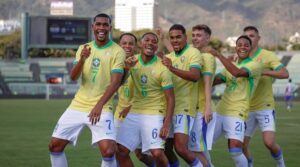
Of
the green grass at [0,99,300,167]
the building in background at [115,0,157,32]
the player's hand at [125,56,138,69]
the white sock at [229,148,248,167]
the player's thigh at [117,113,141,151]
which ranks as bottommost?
the green grass at [0,99,300,167]

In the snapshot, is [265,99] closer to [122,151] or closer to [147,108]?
[147,108]

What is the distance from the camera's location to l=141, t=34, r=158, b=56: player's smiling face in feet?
31.4

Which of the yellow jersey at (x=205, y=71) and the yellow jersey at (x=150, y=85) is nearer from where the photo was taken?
the yellow jersey at (x=150, y=85)

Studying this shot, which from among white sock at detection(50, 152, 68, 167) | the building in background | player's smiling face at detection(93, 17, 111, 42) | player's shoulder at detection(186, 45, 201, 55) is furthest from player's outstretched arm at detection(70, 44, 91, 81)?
the building in background

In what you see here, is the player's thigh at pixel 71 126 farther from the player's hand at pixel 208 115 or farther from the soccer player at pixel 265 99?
the soccer player at pixel 265 99

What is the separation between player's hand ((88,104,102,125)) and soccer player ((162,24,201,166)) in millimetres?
1337

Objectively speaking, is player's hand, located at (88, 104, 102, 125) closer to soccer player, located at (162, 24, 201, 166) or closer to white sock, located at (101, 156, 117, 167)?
white sock, located at (101, 156, 117, 167)

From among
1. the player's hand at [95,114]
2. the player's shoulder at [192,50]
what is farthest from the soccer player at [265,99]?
the player's hand at [95,114]

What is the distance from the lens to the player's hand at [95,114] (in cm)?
889

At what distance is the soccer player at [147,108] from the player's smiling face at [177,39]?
35 cm

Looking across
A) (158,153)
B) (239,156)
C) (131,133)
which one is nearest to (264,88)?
(239,156)

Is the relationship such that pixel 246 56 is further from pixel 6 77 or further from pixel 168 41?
pixel 6 77

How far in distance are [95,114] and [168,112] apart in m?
1.09

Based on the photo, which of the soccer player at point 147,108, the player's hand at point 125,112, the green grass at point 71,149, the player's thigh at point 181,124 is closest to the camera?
the soccer player at point 147,108
